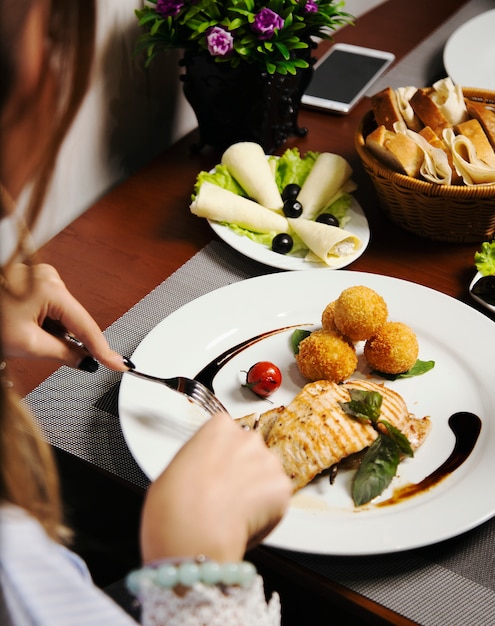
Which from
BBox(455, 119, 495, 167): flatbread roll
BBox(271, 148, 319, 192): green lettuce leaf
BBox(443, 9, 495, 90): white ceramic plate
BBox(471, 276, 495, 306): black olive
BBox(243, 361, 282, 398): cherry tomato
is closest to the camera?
BBox(243, 361, 282, 398): cherry tomato

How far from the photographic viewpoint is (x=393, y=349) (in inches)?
47.9

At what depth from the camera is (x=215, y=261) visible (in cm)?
156

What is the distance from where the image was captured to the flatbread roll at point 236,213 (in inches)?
62.1

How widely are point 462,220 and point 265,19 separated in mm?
645

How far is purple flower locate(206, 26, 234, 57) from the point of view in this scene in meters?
1.62

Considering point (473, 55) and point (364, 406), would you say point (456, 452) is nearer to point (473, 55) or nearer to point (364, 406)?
point (364, 406)

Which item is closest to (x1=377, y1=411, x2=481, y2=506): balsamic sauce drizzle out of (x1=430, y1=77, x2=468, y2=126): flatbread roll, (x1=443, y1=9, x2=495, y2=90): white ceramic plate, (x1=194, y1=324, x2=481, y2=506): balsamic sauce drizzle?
(x1=194, y1=324, x2=481, y2=506): balsamic sauce drizzle

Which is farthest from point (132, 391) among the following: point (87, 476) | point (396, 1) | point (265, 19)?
point (396, 1)

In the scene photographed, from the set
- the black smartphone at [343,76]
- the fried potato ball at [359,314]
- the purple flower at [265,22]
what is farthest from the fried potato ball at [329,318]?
the black smartphone at [343,76]

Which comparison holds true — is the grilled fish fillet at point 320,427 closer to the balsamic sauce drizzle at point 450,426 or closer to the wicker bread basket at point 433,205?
the balsamic sauce drizzle at point 450,426

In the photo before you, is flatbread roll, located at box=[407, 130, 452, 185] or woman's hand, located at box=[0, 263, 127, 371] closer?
woman's hand, located at box=[0, 263, 127, 371]

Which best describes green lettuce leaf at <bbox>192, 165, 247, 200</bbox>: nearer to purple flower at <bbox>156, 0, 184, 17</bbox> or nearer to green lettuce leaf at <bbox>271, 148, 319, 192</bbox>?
green lettuce leaf at <bbox>271, 148, 319, 192</bbox>

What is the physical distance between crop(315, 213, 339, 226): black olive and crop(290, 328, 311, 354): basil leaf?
35cm

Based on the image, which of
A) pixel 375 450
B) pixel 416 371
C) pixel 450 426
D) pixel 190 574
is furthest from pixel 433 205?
pixel 190 574
